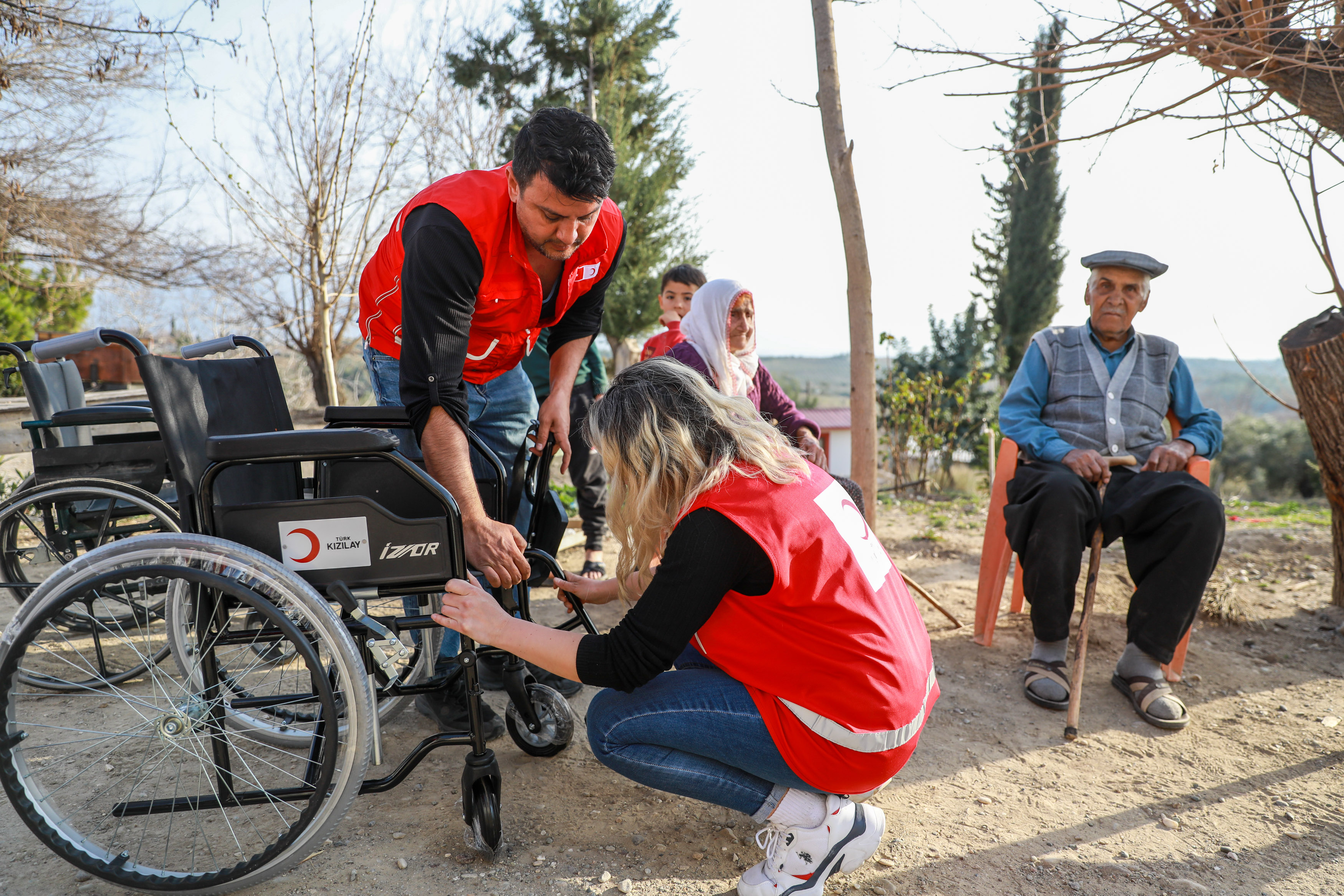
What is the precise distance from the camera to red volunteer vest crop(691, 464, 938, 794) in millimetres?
1385

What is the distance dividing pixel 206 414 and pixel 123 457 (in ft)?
3.31

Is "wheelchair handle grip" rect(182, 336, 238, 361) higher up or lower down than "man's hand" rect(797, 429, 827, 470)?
higher up

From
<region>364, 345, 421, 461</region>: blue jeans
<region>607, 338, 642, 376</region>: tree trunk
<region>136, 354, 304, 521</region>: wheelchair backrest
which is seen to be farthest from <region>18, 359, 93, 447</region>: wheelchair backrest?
<region>607, 338, 642, 376</region>: tree trunk

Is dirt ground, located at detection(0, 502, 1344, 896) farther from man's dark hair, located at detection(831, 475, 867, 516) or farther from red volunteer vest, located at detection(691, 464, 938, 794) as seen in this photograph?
man's dark hair, located at detection(831, 475, 867, 516)

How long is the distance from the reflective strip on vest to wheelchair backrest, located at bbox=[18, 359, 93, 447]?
2.63 m

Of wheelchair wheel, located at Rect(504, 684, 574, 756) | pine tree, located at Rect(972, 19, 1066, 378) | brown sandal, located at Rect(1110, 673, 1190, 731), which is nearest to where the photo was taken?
wheelchair wheel, located at Rect(504, 684, 574, 756)

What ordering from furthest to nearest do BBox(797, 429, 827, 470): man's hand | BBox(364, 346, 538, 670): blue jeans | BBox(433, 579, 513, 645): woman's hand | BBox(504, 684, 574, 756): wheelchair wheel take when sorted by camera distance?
BBox(797, 429, 827, 470): man's hand → BBox(364, 346, 538, 670): blue jeans → BBox(504, 684, 574, 756): wheelchair wheel → BBox(433, 579, 513, 645): woman's hand

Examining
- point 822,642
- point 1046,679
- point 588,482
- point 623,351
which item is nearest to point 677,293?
point 588,482

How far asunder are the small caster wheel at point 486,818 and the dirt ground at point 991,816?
46 millimetres

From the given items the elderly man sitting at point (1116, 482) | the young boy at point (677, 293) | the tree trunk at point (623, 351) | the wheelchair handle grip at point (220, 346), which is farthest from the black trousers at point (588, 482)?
the tree trunk at point (623, 351)

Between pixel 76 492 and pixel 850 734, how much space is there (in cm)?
239

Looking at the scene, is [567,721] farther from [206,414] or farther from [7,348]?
[7,348]

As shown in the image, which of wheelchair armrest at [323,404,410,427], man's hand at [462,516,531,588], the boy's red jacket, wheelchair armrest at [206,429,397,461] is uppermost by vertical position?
the boy's red jacket

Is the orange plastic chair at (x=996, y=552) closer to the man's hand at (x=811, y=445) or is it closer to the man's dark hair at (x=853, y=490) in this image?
the man's dark hair at (x=853, y=490)
